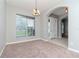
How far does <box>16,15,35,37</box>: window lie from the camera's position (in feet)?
18.0

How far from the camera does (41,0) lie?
14.5ft

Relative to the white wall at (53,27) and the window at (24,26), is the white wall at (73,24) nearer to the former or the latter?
the white wall at (53,27)

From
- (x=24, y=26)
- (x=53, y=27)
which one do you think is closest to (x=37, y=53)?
(x=24, y=26)

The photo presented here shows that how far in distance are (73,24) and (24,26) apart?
3742 millimetres

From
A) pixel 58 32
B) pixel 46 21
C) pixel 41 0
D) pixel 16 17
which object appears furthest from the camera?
pixel 58 32

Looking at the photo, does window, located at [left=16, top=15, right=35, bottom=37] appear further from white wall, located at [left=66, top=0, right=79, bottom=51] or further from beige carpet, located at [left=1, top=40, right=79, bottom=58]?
white wall, located at [left=66, top=0, right=79, bottom=51]

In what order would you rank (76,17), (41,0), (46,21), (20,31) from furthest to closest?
(46,21) → (20,31) → (41,0) → (76,17)

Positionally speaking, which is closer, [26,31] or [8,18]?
[8,18]

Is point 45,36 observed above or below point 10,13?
below

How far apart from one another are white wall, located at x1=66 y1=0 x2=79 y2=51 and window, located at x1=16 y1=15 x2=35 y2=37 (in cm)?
341

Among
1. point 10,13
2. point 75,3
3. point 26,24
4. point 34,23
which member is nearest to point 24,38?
point 26,24

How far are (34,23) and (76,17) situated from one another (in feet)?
12.3

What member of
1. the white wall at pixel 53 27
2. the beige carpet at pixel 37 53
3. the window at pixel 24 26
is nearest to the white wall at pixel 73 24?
the beige carpet at pixel 37 53

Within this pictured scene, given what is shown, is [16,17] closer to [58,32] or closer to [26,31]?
[26,31]
